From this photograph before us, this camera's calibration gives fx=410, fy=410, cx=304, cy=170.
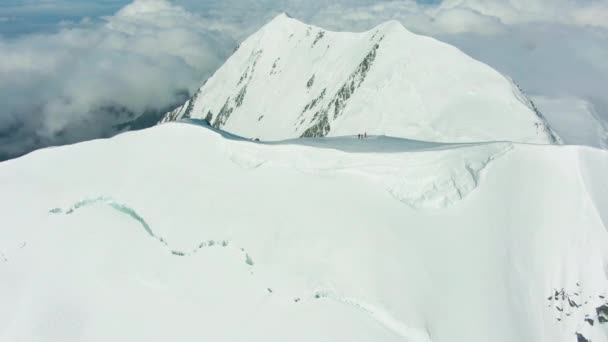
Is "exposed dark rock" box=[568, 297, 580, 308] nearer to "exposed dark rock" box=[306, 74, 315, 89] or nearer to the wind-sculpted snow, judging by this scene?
the wind-sculpted snow

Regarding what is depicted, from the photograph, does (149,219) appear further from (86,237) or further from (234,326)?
(234,326)

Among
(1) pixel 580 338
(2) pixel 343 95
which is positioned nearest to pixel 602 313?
(1) pixel 580 338

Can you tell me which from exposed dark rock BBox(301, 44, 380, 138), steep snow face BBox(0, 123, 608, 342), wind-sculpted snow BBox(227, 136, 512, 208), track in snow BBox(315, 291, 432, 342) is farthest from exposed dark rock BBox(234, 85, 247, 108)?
track in snow BBox(315, 291, 432, 342)

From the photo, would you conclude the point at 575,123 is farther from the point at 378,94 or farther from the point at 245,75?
the point at 245,75

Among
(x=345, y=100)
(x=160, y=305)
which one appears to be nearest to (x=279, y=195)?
(x=160, y=305)

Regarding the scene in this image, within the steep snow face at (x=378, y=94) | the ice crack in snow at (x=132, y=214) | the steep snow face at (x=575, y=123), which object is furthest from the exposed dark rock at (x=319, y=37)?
the ice crack in snow at (x=132, y=214)
